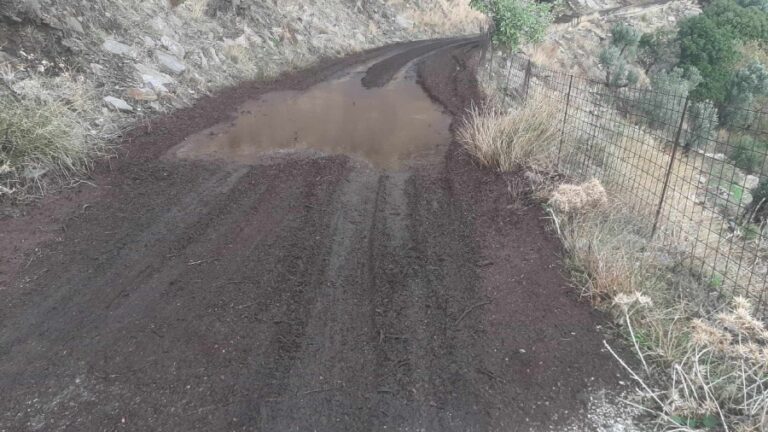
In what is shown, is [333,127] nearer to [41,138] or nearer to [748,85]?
[41,138]

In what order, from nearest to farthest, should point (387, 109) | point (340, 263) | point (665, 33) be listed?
point (340, 263), point (387, 109), point (665, 33)

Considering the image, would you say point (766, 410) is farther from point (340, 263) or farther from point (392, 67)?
point (392, 67)

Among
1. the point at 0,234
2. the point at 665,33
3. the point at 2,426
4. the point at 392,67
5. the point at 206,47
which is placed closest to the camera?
the point at 2,426

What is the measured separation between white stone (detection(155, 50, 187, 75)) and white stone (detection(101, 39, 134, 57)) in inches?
25.0

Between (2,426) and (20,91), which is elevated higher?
(20,91)

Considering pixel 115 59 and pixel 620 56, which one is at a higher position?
pixel 115 59

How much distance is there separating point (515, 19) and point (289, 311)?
13.4 meters

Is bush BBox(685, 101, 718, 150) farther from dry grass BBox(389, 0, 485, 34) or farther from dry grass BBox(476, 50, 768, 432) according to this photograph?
dry grass BBox(389, 0, 485, 34)

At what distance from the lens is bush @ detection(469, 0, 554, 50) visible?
50.0 feet

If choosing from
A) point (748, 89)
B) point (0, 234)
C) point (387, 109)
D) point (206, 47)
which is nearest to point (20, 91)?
point (0, 234)

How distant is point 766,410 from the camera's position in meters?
3.32

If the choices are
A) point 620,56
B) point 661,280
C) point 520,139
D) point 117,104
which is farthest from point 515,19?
point 620,56

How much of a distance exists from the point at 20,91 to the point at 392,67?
35.5 ft

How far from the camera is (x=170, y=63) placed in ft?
37.5
